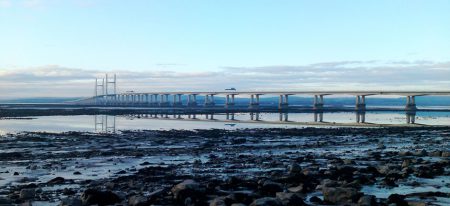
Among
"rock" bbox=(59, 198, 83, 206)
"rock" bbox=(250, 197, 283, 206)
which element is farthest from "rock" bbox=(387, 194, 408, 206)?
"rock" bbox=(59, 198, 83, 206)

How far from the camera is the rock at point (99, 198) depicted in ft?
36.1

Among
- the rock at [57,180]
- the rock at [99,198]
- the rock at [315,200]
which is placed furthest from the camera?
the rock at [57,180]

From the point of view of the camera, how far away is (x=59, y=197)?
1210 cm

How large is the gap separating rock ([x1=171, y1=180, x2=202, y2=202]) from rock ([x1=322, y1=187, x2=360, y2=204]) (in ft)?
9.55

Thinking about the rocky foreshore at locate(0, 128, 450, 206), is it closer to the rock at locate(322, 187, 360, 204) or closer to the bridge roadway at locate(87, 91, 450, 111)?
the rock at locate(322, 187, 360, 204)

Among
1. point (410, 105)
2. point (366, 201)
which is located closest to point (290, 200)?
point (366, 201)

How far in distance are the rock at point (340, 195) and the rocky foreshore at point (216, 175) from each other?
0.02 metres

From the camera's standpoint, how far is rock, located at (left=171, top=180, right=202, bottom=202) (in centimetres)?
1163

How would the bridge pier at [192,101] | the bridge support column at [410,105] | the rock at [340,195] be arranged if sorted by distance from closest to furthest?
1. the rock at [340,195]
2. the bridge support column at [410,105]
3. the bridge pier at [192,101]

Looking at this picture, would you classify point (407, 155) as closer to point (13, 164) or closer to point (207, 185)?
point (207, 185)

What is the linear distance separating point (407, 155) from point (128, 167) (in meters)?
11.8

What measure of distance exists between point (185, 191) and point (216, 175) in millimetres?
4273

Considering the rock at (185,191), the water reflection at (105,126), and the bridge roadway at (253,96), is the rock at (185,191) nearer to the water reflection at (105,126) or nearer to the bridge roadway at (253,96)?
the water reflection at (105,126)

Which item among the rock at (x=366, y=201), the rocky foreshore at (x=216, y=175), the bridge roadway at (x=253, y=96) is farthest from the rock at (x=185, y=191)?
the bridge roadway at (x=253, y=96)
